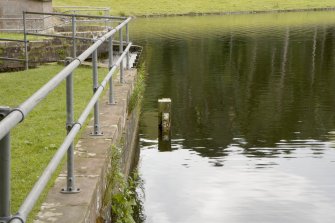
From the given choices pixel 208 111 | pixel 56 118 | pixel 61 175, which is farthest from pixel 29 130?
pixel 208 111

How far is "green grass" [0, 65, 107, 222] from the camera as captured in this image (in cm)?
596

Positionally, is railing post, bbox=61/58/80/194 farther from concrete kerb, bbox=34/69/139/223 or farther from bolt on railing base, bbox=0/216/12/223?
bolt on railing base, bbox=0/216/12/223

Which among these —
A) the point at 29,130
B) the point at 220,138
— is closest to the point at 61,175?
the point at 29,130

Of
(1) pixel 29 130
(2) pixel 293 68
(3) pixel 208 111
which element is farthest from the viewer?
(2) pixel 293 68

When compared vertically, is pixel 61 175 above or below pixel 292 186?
above

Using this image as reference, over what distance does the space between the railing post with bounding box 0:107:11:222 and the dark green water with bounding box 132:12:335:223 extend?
6798mm

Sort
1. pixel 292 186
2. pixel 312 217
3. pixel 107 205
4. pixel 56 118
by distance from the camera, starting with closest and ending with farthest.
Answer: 1. pixel 107 205
2. pixel 56 118
3. pixel 312 217
4. pixel 292 186

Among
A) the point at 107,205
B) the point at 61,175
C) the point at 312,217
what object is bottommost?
the point at 312,217

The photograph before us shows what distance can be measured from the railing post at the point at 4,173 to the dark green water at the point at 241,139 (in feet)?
22.3

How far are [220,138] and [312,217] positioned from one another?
5.18 metres

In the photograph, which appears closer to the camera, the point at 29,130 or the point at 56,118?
the point at 29,130

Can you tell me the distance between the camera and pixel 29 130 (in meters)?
7.89

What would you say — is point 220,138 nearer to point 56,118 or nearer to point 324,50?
point 56,118

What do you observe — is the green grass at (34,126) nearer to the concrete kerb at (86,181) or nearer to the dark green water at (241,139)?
the concrete kerb at (86,181)
